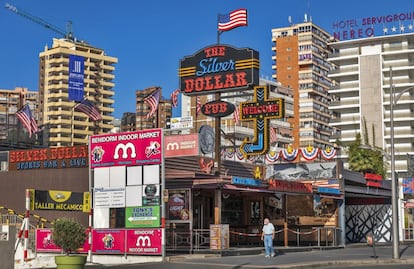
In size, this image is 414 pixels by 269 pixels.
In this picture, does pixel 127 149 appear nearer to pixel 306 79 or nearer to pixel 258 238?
pixel 258 238

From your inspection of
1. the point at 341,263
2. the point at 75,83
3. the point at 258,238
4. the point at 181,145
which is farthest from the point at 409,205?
the point at 75,83

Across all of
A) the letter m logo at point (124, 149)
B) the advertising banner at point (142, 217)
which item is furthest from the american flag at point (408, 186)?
the advertising banner at point (142, 217)

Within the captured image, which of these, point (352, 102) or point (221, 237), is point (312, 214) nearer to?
point (221, 237)

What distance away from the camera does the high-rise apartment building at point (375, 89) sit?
392 ft

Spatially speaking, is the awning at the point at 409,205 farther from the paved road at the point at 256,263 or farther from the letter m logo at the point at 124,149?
the letter m logo at the point at 124,149

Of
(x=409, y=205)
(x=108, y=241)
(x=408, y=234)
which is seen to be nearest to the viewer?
(x=108, y=241)

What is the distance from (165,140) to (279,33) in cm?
13910

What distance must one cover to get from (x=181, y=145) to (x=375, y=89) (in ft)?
326

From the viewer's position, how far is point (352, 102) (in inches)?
5002

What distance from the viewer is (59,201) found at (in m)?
28.6

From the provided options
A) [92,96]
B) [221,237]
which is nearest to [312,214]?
[221,237]

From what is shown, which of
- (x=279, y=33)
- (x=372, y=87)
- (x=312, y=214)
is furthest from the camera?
(x=279, y=33)

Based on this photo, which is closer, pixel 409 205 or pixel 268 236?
pixel 268 236

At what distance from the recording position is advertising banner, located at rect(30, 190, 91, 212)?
2700cm
